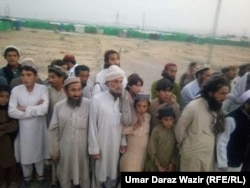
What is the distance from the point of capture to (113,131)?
127 inches

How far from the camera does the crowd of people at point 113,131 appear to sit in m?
2.98

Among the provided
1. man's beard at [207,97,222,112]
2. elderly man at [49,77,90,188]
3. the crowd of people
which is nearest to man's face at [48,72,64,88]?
the crowd of people

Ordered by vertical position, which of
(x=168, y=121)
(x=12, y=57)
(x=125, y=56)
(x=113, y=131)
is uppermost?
(x=12, y=57)

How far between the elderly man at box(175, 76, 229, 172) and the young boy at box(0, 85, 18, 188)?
2073 millimetres

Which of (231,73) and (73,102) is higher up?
(231,73)

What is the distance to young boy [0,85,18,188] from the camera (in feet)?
11.1

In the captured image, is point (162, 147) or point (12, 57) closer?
point (162, 147)

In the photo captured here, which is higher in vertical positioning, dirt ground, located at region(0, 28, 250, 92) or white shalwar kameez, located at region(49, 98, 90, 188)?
white shalwar kameez, located at region(49, 98, 90, 188)

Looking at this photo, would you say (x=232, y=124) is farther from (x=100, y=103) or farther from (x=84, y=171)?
(x=84, y=171)

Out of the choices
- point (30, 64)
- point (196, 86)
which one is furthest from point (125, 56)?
point (30, 64)

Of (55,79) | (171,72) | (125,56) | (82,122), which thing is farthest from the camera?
(125,56)

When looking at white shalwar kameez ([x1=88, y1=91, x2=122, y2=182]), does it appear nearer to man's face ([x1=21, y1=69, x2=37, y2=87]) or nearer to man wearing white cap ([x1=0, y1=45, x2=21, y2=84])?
man's face ([x1=21, y1=69, x2=37, y2=87])

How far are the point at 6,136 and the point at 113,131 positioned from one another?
1.39 m

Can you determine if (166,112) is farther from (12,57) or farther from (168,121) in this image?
(12,57)
